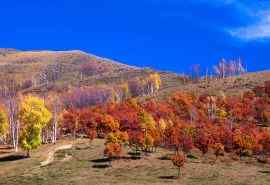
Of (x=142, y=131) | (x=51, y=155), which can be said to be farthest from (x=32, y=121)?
→ (x=142, y=131)

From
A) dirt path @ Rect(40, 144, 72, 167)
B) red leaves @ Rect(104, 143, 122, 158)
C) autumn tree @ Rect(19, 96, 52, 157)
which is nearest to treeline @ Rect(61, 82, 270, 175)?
red leaves @ Rect(104, 143, 122, 158)

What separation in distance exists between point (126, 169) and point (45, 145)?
40082 mm

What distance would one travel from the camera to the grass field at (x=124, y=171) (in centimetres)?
10288

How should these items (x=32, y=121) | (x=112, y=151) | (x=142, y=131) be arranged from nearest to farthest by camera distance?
1. (x=112, y=151)
2. (x=32, y=121)
3. (x=142, y=131)

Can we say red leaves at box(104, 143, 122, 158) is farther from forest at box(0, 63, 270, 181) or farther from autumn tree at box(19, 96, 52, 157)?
autumn tree at box(19, 96, 52, 157)

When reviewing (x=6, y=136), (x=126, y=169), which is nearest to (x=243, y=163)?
(x=126, y=169)

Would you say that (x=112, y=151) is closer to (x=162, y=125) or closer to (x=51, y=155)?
(x=51, y=155)

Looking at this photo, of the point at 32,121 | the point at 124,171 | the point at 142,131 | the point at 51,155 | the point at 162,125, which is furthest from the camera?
the point at 162,125

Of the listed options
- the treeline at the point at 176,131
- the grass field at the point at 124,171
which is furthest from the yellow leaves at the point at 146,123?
the grass field at the point at 124,171

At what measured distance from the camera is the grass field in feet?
338

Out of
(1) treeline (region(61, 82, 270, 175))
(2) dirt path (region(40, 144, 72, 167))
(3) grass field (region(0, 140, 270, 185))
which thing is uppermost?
(1) treeline (region(61, 82, 270, 175))

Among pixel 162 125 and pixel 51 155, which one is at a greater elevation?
pixel 162 125

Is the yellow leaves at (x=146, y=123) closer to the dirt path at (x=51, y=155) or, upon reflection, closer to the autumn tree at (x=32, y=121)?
the dirt path at (x=51, y=155)

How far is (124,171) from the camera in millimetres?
114688
